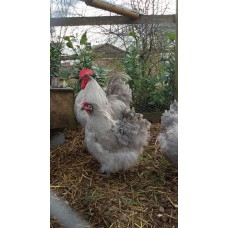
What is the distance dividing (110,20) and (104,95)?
51cm

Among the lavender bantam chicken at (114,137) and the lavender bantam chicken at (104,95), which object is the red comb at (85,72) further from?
the lavender bantam chicken at (114,137)

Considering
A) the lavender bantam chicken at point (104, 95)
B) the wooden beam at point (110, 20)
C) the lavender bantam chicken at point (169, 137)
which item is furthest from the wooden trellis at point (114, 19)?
the lavender bantam chicken at point (104, 95)

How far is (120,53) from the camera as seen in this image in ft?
3.60

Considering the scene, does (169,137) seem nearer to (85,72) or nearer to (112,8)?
(85,72)

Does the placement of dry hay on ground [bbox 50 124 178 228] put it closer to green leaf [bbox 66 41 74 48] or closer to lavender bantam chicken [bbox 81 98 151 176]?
lavender bantam chicken [bbox 81 98 151 176]

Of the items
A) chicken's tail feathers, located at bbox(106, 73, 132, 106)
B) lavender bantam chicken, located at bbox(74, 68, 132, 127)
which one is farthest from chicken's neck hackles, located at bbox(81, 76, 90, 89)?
chicken's tail feathers, located at bbox(106, 73, 132, 106)

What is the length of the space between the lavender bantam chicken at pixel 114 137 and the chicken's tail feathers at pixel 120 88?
0.33 ft
